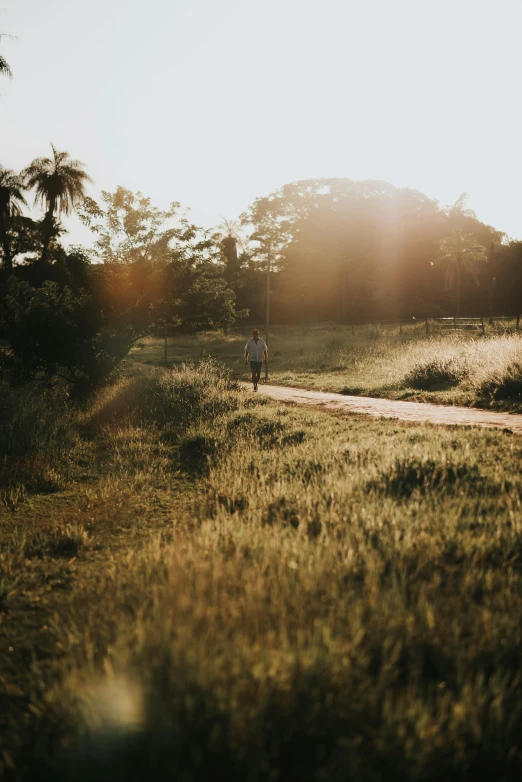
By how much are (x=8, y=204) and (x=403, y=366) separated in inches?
1353

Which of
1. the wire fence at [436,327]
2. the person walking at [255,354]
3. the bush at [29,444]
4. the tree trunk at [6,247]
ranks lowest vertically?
the bush at [29,444]

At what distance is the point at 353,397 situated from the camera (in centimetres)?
1527

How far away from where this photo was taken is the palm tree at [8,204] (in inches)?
1565

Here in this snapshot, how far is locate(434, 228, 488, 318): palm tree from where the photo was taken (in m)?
49.8

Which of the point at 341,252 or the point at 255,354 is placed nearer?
the point at 255,354

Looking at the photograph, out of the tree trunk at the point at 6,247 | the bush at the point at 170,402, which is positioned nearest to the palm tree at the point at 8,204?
the tree trunk at the point at 6,247

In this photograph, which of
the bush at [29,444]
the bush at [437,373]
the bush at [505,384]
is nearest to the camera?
the bush at [29,444]

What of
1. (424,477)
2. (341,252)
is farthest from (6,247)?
(424,477)

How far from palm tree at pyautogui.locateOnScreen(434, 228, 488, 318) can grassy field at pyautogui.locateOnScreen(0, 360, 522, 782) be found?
155 ft

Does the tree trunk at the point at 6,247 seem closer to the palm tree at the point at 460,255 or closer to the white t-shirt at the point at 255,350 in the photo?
the white t-shirt at the point at 255,350

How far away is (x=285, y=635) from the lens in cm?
242

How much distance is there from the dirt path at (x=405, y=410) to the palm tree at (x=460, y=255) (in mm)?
38231

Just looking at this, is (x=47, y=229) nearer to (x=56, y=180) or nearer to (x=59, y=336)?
(x=56, y=180)

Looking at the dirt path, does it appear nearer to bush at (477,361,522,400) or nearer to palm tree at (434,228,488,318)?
bush at (477,361,522,400)
